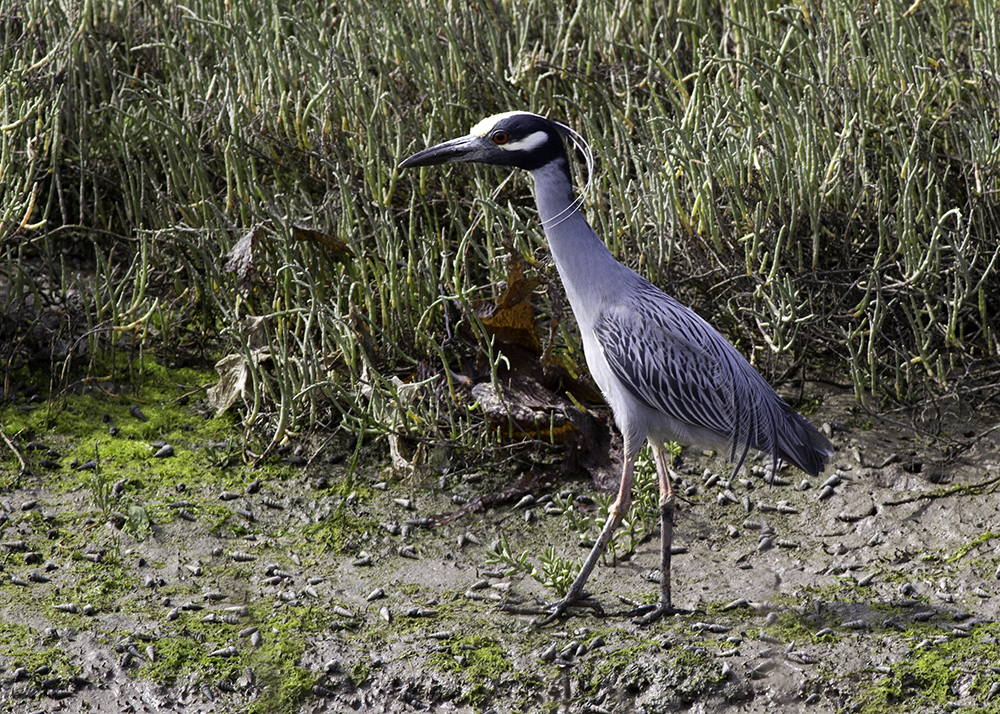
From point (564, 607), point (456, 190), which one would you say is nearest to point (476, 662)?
point (564, 607)

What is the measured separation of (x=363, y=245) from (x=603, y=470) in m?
1.69

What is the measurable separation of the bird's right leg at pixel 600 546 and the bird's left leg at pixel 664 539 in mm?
131

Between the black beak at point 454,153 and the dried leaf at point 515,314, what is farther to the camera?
the dried leaf at point 515,314

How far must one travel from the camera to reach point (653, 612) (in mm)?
3402

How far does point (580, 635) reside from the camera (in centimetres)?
333

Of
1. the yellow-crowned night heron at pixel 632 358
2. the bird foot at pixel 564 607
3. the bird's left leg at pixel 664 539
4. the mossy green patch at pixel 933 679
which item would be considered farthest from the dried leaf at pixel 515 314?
the mossy green patch at pixel 933 679

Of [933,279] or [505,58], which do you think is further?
[505,58]

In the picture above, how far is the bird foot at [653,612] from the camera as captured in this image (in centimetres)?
338

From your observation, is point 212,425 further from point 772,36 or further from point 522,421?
point 772,36

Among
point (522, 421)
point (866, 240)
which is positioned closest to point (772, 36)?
point (866, 240)

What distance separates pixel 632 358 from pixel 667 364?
0.14m

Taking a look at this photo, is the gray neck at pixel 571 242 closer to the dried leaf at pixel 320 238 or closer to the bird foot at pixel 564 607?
the bird foot at pixel 564 607

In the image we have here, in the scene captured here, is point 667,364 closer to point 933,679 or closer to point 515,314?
point 515,314

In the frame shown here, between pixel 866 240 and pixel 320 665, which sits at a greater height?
pixel 866 240
